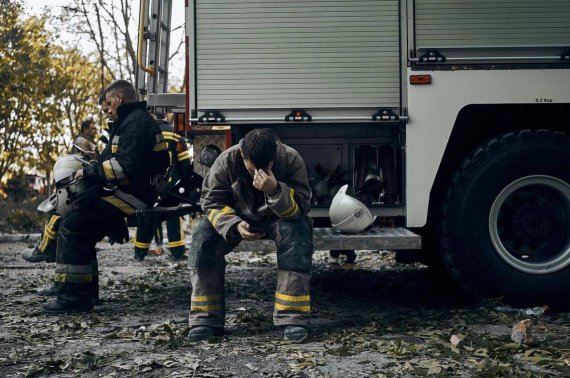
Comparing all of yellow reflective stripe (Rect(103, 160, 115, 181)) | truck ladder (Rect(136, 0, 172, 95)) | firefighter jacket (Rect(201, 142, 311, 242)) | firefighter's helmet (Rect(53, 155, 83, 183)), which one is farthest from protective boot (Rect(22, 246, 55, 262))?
firefighter jacket (Rect(201, 142, 311, 242))

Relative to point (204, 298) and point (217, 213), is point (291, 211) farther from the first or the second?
point (204, 298)

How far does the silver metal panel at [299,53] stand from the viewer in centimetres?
569

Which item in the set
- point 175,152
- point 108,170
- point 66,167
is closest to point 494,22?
point 108,170

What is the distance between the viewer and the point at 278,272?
492cm

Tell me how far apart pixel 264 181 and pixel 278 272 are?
610mm

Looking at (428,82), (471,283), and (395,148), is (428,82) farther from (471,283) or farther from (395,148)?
(471,283)

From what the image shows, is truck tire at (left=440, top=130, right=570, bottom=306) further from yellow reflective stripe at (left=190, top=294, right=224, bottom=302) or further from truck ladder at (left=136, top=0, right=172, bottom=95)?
truck ladder at (left=136, top=0, right=172, bottom=95)

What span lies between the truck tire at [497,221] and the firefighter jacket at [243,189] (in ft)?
4.17

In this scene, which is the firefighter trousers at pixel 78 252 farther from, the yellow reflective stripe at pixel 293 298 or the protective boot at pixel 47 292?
the yellow reflective stripe at pixel 293 298

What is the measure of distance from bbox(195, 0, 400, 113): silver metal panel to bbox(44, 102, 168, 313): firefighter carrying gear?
24.2 inches

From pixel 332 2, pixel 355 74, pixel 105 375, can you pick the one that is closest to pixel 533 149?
pixel 355 74

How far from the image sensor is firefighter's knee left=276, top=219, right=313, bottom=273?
484cm

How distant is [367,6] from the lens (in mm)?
5695

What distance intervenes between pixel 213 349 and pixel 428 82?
7.89 feet
